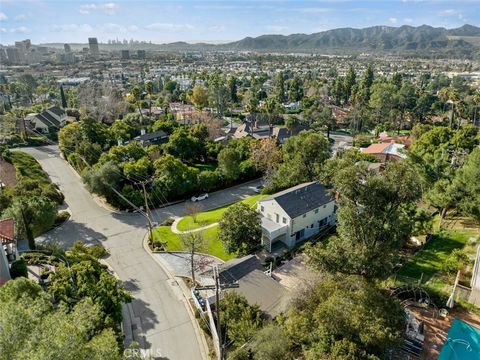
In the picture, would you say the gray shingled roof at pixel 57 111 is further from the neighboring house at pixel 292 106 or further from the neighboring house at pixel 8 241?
the neighboring house at pixel 8 241

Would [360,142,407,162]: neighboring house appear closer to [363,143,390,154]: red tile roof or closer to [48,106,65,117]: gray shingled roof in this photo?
[363,143,390,154]: red tile roof

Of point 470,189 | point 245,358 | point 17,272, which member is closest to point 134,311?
point 17,272

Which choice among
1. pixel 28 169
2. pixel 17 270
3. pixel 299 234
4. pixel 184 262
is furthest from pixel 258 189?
pixel 28 169

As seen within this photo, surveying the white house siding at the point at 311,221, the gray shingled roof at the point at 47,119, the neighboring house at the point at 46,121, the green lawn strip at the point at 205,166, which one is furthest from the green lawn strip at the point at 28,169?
the white house siding at the point at 311,221

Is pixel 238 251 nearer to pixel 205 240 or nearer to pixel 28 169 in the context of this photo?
pixel 205 240

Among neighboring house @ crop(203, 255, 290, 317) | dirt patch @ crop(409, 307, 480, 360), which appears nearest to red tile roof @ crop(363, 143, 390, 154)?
neighboring house @ crop(203, 255, 290, 317)

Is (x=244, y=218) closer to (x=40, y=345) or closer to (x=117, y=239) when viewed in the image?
(x=117, y=239)

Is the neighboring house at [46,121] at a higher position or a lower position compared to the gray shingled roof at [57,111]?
lower
